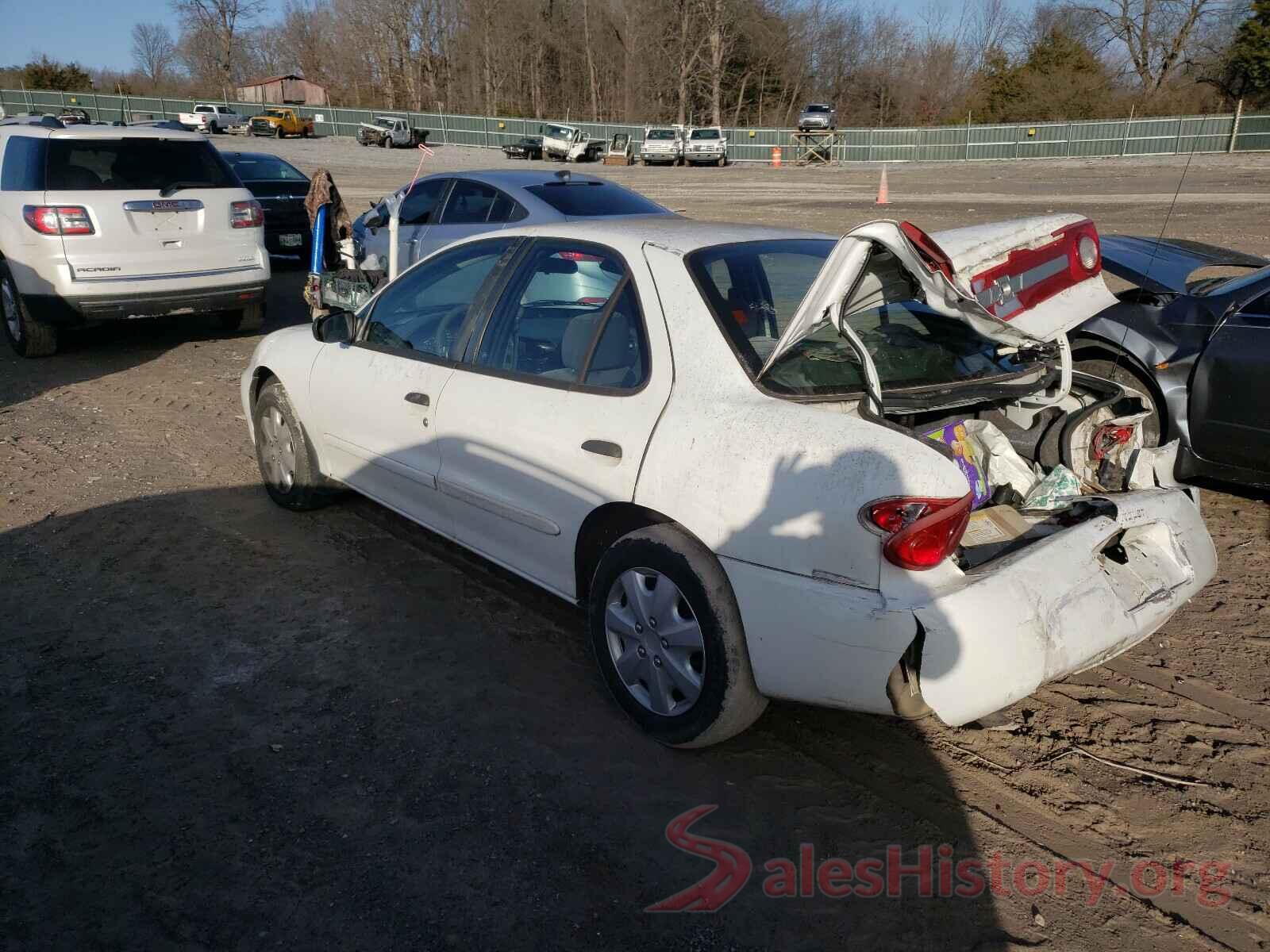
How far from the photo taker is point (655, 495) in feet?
10.4

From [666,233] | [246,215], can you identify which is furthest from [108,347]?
[666,233]

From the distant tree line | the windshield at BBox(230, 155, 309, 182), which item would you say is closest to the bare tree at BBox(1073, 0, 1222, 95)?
the distant tree line

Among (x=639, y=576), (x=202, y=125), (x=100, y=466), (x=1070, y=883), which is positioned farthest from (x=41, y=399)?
(x=202, y=125)

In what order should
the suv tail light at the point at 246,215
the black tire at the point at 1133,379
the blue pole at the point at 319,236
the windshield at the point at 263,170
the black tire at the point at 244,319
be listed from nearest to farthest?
1. the black tire at the point at 1133,379
2. the suv tail light at the point at 246,215
3. the black tire at the point at 244,319
4. the blue pole at the point at 319,236
5. the windshield at the point at 263,170

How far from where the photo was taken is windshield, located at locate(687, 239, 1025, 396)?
315 cm

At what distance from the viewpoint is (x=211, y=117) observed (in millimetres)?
53094

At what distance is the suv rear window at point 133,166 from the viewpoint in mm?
8461

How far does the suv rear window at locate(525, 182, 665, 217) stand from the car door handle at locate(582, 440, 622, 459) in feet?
18.7

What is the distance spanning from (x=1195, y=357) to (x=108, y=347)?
30.8 feet

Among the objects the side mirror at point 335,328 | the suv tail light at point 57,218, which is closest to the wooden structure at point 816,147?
the suv tail light at point 57,218

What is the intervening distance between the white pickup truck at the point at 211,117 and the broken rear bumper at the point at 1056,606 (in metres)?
54.5

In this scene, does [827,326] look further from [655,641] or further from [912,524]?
[655,641]

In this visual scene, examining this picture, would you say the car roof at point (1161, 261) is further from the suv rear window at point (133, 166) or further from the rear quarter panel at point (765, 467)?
the suv rear window at point (133, 166)
